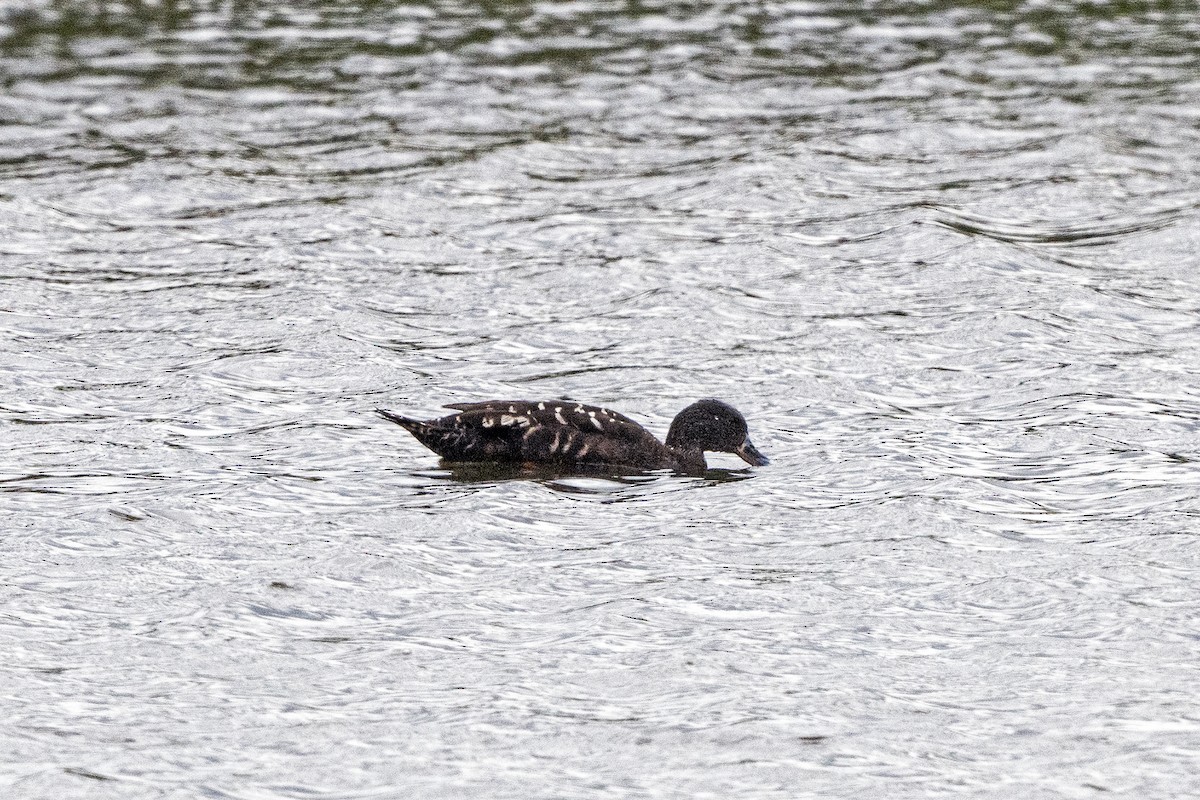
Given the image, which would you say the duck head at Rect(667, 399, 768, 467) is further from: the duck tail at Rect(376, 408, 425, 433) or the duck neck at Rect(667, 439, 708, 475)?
the duck tail at Rect(376, 408, 425, 433)

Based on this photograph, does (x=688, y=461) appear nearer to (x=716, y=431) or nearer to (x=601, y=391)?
(x=716, y=431)

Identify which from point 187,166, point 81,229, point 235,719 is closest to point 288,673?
point 235,719

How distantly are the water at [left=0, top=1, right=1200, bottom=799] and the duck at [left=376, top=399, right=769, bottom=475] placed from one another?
0.23 meters

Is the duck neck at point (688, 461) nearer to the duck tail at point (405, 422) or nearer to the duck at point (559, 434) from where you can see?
the duck at point (559, 434)

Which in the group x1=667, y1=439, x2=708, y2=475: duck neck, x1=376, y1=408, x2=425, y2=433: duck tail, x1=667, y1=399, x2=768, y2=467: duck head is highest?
x1=376, y1=408, x2=425, y2=433: duck tail

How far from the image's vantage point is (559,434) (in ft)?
42.4

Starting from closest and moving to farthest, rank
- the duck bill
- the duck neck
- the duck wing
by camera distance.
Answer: the duck wing → the duck bill → the duck neck

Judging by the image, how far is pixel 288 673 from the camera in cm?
959

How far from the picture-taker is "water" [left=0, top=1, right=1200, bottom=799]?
9.11 meters

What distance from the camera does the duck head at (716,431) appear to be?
13.0 meters

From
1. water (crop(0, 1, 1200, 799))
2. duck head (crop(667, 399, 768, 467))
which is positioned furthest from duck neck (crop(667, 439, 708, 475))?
water (crop(0, 1, 1200, 799))

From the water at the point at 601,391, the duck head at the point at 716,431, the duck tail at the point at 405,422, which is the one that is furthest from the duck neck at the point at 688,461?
the duck tail at the point at 405,422

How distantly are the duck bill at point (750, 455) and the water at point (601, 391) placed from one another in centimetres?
12

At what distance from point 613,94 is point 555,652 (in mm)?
14835
